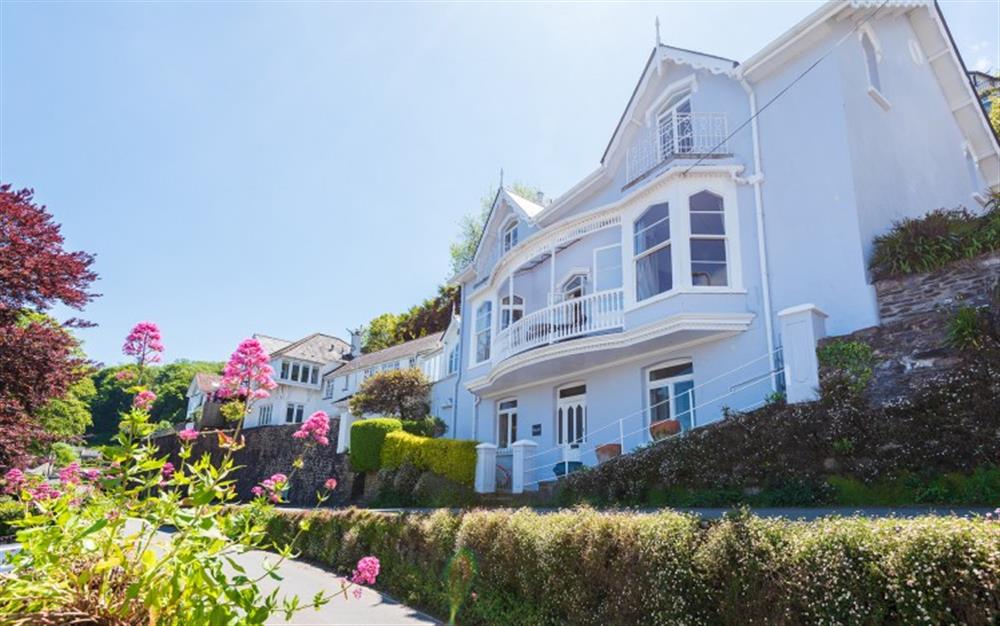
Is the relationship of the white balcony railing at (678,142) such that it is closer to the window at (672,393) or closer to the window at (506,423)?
A: the window at (672,393)

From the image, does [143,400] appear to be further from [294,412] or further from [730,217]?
[294,412]

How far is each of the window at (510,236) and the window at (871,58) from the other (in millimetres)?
12047

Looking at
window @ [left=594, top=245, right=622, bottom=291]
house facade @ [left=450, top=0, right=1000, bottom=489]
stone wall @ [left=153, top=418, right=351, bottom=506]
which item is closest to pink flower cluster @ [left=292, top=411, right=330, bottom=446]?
house facade @ [left=450, top=0, right=1000, bottom=489]

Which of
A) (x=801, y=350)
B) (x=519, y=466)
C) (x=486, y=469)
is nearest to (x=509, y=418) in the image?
(x=486, y=469)

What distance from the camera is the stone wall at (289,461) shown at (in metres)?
25.3

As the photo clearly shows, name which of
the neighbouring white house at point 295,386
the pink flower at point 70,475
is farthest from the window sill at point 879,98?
the neighbouring white house at point 295,386

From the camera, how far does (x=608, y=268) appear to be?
1700 centimetres

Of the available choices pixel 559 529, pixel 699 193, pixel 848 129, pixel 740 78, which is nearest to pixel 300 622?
pixel 559 529

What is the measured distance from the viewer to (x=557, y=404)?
1806 centimetres

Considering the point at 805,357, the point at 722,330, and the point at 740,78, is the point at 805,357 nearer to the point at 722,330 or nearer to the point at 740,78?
the point at 722,330

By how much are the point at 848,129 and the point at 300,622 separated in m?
13.9

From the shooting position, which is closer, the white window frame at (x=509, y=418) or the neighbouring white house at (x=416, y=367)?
the white window frame at (x=509, y=418)

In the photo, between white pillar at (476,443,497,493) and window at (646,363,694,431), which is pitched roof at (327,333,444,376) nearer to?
white pillar at (476,443,497,493)

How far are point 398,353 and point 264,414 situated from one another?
16.3 metres
